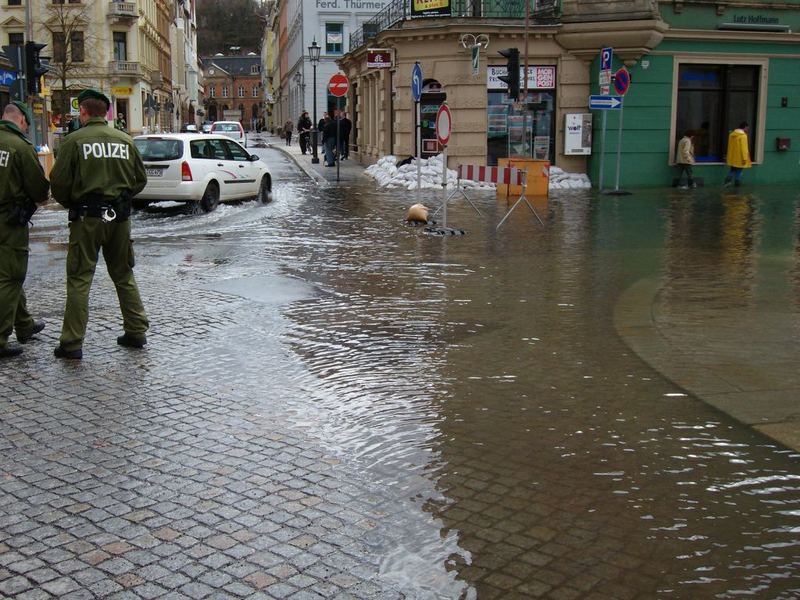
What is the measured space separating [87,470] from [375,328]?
3733mm

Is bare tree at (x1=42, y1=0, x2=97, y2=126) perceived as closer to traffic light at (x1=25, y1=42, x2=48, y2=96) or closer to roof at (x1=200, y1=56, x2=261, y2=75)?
traffic light at (x1=25, y1=42, x2=48, y2=96)

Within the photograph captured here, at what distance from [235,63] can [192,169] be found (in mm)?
169466

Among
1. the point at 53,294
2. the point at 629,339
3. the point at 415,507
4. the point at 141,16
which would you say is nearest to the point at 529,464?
the point at 415,507

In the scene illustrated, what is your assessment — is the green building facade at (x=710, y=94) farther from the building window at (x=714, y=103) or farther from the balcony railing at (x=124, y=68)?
the balcony railing at (x=124, y=68)

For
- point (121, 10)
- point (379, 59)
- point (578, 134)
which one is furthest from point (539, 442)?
point (121, 10)

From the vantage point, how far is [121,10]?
66.7 m

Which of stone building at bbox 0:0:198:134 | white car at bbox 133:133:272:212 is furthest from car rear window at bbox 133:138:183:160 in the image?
stone building at bbox 0:0:198:134

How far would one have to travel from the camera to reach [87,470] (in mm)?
4719

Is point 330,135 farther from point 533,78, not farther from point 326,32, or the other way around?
point 326,32

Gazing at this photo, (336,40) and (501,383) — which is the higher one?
(336,40)

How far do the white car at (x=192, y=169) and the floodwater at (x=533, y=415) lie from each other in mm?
4181

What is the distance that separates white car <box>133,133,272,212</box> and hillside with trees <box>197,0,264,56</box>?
134360mm

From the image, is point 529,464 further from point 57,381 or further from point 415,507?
point 57,381

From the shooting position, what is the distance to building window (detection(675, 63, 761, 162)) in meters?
25.5
